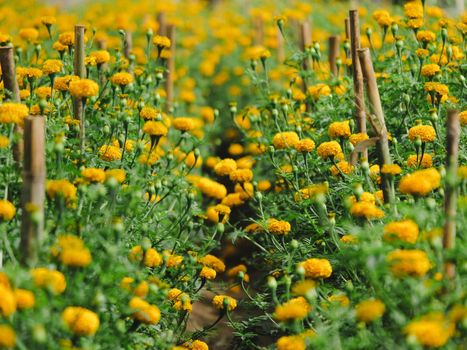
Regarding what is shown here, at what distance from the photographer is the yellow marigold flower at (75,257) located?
231 centimetres

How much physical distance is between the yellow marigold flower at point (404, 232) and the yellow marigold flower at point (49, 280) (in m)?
0.99

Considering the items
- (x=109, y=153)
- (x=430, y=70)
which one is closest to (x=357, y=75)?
(x=430, y=70)

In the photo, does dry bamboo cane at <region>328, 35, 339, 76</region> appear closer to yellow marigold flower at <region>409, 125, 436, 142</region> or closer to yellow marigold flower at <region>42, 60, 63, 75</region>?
yellow marigold flower at <region>409, 125, 436, 142</region>

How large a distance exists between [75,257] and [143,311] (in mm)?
347

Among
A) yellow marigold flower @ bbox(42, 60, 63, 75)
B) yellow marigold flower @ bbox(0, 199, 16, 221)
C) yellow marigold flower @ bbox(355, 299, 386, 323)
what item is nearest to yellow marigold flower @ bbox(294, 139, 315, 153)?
yellow marigold flower @ bbox(42, 60, 63, 75)

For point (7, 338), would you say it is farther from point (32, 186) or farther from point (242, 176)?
point (242, 176)

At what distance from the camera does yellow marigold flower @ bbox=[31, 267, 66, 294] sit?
2.23 m

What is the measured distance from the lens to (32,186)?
2.57 meters

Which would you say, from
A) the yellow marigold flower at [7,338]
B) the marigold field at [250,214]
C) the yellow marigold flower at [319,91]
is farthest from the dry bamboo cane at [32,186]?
the yellow marigold flower at [319,91]

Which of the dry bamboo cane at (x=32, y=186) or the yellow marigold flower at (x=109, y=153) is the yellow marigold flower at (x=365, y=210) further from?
the yellow marigold flower at (x=109, y=153)

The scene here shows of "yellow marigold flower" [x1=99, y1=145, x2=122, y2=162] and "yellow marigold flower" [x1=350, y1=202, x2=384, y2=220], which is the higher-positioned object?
"yellow marigold flower" [x1=350, y1=202, x2=384, y2=220]

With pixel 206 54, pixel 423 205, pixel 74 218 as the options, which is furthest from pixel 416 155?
pixel 206 54

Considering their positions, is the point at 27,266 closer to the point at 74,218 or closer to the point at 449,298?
the point at 74,218

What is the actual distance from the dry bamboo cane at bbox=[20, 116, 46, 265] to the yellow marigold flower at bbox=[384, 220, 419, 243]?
1.08 meters
